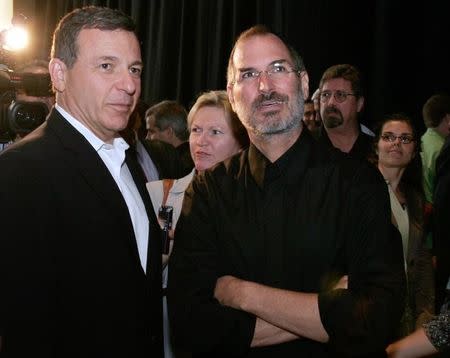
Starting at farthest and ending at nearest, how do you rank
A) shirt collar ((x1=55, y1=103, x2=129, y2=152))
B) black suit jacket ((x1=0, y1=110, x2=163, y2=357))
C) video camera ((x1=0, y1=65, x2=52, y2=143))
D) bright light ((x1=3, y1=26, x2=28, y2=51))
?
bright light ((x1=3, y1=26, x2=28, y2=51)) < video camera ((x1=0, y1=65, x2=52, y2=143)) < shirt collar ((x1=55, y1=103, x2=129, y2=152)) < black suit jacket ((x1=0, y1=110, x2=163, y2=357))

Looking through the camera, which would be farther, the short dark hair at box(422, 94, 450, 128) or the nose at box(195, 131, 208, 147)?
the short dark hair at box(422, 94, 450, 128)

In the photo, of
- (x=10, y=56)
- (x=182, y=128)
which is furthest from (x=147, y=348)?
(x=182, y=128)

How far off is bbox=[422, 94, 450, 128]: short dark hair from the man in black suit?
303 cm

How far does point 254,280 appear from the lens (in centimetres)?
165

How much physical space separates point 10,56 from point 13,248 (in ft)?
4.98

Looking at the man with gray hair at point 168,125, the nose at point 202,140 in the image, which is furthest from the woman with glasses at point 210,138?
the man with gray hair at point 168,125

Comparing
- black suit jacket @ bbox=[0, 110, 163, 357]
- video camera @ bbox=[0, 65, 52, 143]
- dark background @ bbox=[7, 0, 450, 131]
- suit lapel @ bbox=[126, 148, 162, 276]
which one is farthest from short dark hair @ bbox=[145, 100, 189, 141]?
black suit jacket @ bbox=[0, 110, 163, 357]

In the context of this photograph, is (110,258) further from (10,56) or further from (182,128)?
(182,128)

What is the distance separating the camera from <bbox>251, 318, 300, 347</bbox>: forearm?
1566 millimetres

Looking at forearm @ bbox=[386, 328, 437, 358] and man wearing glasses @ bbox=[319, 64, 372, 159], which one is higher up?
man wearing glasses @ bbox=[319, 64, 372, 159]

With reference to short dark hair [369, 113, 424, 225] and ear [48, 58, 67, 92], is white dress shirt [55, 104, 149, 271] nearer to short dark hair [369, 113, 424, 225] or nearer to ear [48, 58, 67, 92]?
ear [48, 58, 67, 92]

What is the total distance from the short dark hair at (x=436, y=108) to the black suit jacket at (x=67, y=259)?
126 inches

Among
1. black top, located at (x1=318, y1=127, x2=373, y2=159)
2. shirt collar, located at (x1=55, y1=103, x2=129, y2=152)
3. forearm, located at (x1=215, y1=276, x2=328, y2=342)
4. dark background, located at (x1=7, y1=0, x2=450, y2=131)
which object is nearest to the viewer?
forearm, located at (x1=215, y1=276, x2=328, y2=342)

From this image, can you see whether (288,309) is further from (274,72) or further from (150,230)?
(274,72)
